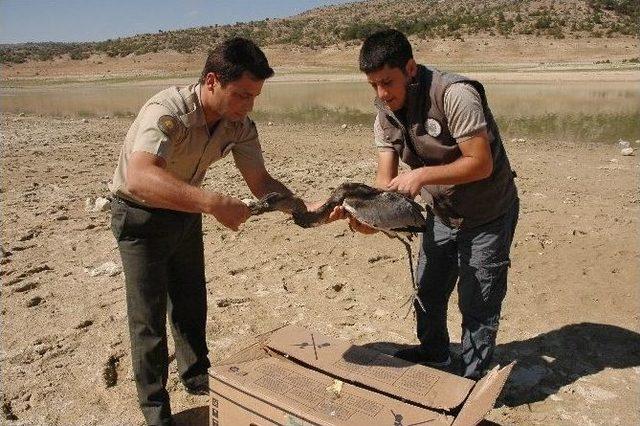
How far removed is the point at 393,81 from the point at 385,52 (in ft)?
0.52

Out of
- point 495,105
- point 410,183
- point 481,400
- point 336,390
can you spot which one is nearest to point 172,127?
point 410,183

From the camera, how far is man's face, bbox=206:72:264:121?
2891 millimetres

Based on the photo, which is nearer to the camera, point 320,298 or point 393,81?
point 393,81

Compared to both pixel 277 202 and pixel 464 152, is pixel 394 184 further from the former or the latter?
pixel 277 202

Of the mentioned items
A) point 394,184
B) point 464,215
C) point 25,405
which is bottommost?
point 25,405

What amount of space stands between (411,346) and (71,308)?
2.83 meters

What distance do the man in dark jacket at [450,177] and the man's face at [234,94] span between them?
0.58 m

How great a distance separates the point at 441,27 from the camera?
42.2 metres

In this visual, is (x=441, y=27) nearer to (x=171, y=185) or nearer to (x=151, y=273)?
(x=151, y=273)

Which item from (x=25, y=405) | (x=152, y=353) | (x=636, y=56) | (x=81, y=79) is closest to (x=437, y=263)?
(x=152, y=353)

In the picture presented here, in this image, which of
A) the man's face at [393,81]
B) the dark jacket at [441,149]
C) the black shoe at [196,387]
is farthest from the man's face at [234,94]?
the black shoe at [196,387]

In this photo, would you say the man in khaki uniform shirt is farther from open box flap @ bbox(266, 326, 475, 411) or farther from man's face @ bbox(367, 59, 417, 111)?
open box flap @ bbox(266, 326, 475, 411)

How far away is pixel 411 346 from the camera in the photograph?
4168 mm

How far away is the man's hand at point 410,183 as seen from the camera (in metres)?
2.98
